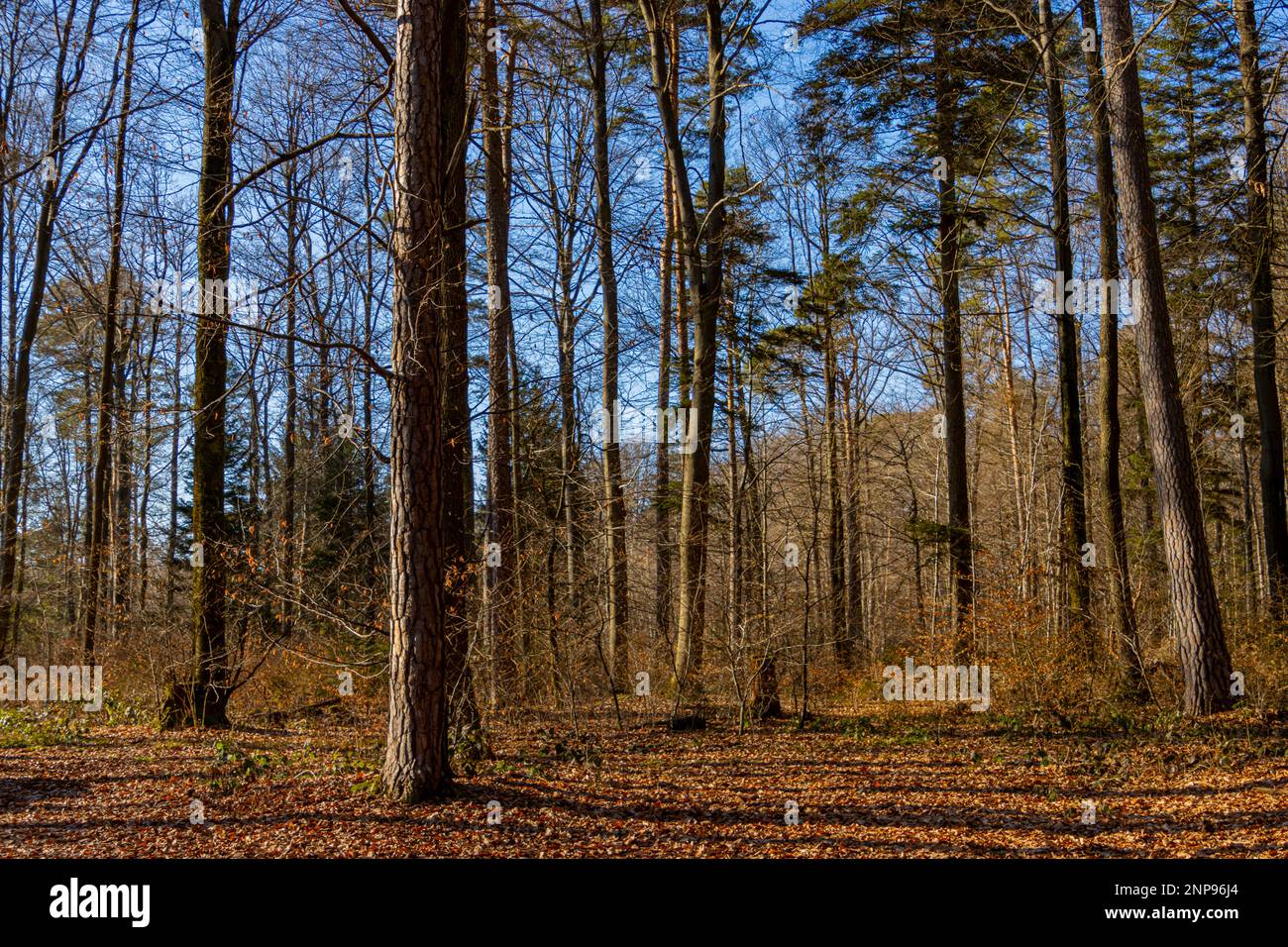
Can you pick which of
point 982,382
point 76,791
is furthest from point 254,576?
point 982,382

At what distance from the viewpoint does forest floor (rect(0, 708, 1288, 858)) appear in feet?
18.3

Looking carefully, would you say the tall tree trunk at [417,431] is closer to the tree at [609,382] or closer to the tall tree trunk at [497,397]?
the tall tree trunk at [497,397]

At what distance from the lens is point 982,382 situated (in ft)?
81.9

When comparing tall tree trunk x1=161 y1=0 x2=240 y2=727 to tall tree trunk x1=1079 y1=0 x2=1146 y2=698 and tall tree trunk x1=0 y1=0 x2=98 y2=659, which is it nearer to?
tall tree trunk x1=0 y1=0 x2=98 y2=659

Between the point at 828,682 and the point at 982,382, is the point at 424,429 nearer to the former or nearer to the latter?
the point at 828,682

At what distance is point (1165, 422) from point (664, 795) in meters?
7.14

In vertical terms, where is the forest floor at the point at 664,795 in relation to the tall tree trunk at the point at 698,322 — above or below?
below

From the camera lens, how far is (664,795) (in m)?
6.90

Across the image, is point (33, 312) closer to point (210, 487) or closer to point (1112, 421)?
point (210, 487)

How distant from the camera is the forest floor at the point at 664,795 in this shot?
5.59 metres

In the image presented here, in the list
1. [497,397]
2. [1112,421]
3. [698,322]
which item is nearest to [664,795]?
[497,397]

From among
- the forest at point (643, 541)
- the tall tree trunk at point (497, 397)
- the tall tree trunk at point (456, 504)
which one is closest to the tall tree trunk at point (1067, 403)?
the forest at point (643, 541)

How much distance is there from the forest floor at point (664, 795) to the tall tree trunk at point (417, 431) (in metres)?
0.56

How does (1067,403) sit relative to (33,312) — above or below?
below
